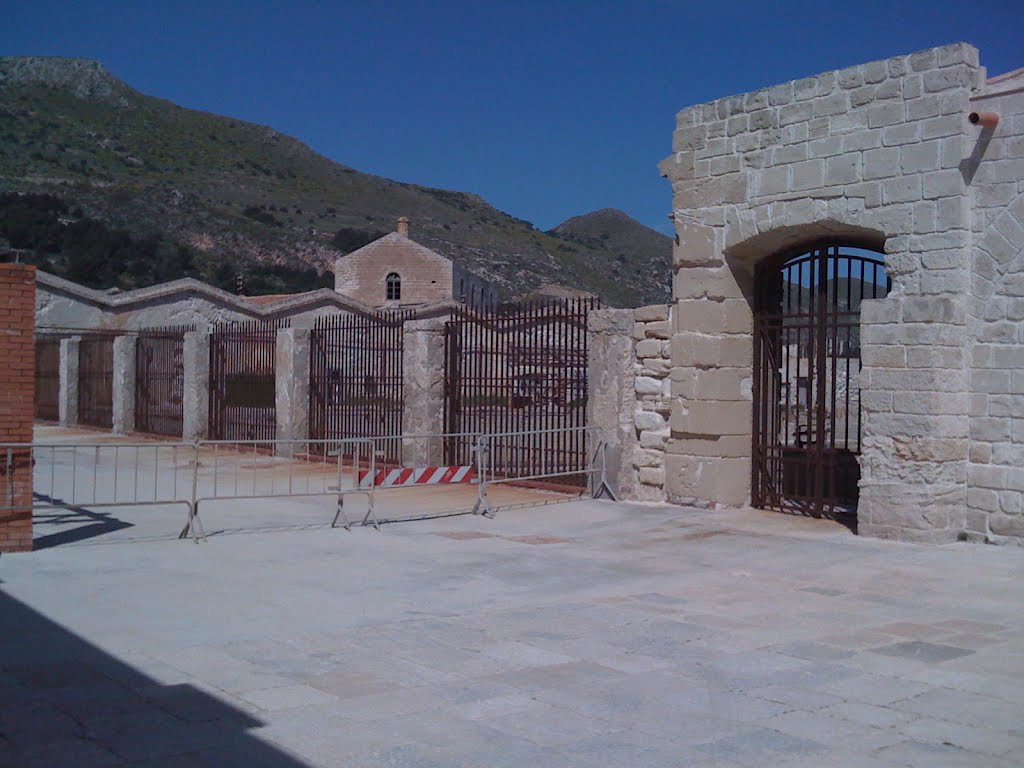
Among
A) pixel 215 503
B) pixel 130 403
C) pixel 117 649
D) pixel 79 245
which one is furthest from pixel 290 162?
pixel 117 649

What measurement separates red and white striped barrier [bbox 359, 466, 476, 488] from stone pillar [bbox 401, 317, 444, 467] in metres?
4.10

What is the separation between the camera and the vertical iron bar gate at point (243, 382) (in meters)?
21.0

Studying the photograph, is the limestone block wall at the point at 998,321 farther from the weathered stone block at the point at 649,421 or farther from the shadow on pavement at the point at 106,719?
the shadow on pavement at the point at 106,719

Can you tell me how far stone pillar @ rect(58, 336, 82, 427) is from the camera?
27266 mm

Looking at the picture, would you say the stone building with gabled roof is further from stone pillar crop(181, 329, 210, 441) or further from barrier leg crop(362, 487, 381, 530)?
barrier leg crop(362, 487, 381, 530)

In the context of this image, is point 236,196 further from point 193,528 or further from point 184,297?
point 193,528

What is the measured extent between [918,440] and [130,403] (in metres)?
20.2

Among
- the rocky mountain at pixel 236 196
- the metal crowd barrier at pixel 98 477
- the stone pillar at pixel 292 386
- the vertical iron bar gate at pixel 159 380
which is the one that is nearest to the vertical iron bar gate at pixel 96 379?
the vertical iron bar gate at pixel 159 380

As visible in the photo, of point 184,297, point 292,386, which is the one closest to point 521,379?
point 292,386

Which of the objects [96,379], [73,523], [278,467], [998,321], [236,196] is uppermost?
[236,196]

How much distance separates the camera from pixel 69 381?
89.6 ft

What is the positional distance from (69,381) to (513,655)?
24.3 meters

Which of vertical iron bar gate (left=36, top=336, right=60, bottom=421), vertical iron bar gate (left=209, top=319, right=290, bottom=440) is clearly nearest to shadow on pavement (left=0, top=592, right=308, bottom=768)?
vertical iron bar gate (left=209, top=319, right=290, bottom=440)

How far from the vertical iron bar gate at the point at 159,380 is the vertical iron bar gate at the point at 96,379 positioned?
129 cm
